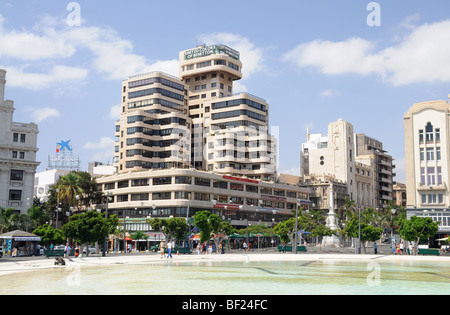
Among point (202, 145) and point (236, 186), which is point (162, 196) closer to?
point (236, 186)

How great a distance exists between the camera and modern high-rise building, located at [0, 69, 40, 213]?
3370 inches

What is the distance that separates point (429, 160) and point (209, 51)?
68.1m

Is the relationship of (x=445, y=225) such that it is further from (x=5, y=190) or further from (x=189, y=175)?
(x=5, y=190)

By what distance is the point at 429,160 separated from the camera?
256 feet

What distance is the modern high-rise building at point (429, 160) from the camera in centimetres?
7631

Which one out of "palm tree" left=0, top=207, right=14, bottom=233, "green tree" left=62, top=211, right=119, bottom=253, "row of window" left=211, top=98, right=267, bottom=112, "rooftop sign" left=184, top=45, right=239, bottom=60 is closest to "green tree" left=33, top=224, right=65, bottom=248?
"green tree" left=62, top=211, right=119, bottom=253

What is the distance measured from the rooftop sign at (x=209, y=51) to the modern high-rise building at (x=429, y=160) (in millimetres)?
61068

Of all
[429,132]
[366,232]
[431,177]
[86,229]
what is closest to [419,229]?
[366,232]

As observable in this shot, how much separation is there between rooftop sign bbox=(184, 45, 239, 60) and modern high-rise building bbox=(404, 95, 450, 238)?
6107cm

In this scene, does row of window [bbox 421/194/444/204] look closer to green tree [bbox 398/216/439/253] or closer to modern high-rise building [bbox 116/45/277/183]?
green tree [bbox 398/216/439/253]
